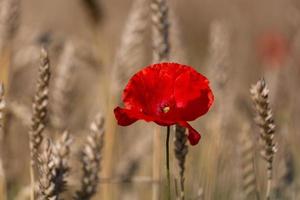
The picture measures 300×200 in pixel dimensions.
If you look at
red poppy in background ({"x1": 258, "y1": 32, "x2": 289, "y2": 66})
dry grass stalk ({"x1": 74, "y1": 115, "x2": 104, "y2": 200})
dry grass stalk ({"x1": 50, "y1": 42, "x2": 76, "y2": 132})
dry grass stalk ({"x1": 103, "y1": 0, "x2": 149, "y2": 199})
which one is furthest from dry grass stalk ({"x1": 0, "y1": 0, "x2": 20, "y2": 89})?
red poppy in background ({"x1": 258, "y1": 32, "x2": 289, "y2": 66})

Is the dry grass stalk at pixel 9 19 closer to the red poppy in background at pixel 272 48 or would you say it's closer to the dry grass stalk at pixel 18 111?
the dry grass stalk at pixel 18 111

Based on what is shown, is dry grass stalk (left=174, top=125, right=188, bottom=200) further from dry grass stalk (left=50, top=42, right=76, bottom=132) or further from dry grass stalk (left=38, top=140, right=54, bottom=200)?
dry grass stalk (left=50, top=42, right=76, bottom=132)

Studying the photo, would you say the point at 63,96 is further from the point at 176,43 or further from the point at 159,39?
the point at 176,43

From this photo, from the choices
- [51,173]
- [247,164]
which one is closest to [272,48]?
[247,164]

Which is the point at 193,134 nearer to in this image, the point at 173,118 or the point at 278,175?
the point at 173,118

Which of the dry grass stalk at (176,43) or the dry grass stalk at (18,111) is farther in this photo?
the dry grass stalk at (176,43)

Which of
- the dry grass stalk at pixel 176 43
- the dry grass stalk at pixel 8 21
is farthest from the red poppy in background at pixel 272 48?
the dry grass stalk at pixel 8 21
